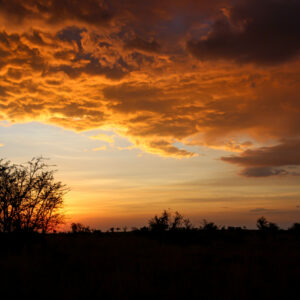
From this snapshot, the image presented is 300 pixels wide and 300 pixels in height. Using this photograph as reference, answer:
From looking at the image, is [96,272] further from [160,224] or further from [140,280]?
[160,224]

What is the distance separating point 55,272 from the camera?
11.6 m

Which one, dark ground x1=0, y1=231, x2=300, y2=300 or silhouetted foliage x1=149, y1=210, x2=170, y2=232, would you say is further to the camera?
silhouetted foliage x1=149, y1=210, x2=170, y2=232

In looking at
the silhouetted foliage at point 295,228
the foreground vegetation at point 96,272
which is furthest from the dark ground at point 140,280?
the silhouetted foliage at point 295,228

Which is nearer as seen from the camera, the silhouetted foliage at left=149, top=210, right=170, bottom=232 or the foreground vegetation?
the foreground vegetation

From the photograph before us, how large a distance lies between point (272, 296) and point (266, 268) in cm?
467

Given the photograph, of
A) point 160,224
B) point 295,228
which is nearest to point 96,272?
point 160,224

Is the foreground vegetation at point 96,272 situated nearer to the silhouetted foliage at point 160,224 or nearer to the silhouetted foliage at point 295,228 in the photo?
the silhouetted foliage at point 160,224

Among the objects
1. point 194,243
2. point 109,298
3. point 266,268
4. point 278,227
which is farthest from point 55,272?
point 278,227

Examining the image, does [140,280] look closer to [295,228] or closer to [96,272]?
[96,272]

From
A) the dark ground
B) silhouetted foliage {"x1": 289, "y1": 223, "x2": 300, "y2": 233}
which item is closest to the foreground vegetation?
the dark ground

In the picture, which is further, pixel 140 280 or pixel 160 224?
pixel 160 224

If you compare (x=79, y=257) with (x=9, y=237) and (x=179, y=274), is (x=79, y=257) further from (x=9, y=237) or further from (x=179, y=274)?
(x=179, y=274)

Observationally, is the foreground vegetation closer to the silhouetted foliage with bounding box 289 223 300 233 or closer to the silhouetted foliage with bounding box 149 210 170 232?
the silhouetted foliage with bounding box 149 210 170 232

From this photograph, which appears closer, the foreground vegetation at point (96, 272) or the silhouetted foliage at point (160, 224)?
the foreground vegetation at point (96, 272)
